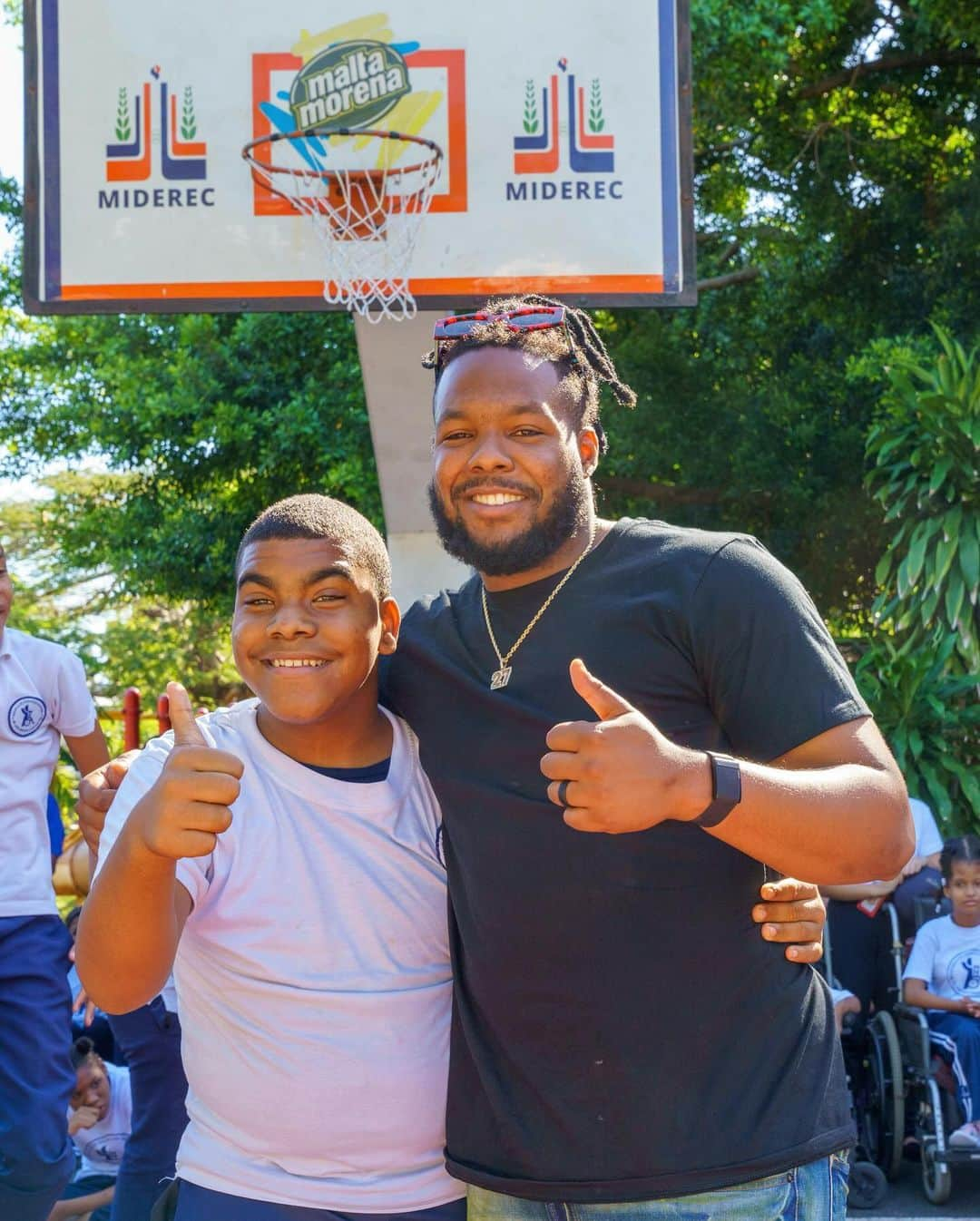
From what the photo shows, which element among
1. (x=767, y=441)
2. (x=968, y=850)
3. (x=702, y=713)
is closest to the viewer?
(x=702, y=713)

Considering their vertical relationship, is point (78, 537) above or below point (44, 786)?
above

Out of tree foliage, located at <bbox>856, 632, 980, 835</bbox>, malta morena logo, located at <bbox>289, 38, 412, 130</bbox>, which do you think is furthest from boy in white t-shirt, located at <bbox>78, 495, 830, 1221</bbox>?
tree foliage, located at <bbox>856, 632, 980, 835</bbox>

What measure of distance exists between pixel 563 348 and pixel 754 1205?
1.43 m

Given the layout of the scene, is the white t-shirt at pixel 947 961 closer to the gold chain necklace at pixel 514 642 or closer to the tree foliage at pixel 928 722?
the tree foliage at pixel 928 722

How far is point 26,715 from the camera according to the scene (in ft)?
14.7

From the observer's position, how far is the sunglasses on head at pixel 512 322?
2633mm

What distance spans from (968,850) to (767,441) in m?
7.02

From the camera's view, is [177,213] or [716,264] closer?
[177,213]

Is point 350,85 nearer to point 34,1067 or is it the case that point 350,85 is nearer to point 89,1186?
point 34,1067

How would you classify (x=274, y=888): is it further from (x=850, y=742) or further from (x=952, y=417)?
(x=952, y=417)

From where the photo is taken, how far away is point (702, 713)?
2291mm

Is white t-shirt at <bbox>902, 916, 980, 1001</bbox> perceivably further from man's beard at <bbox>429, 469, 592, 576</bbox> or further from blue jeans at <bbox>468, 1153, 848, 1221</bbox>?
man's beard at <bbox>429, 469, 592, 576</bbox>

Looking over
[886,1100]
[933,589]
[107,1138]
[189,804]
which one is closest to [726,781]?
[189,804]

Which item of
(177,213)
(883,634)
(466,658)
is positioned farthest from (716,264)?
(466,658)
